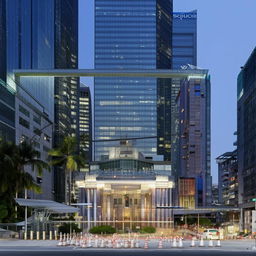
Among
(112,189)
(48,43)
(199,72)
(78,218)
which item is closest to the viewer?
(78,218)

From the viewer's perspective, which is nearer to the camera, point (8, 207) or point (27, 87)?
point (8, 207)

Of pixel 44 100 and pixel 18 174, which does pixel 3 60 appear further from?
pixel 18 174

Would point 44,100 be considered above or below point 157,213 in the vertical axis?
above

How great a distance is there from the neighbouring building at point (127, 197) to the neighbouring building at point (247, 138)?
26.6 meters

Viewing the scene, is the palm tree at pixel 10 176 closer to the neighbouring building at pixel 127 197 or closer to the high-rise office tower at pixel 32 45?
the neighbouring building at pixel 127 197

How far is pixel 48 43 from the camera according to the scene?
19012cm

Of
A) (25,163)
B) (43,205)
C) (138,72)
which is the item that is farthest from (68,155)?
(43,205)

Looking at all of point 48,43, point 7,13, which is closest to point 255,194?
point 7,13

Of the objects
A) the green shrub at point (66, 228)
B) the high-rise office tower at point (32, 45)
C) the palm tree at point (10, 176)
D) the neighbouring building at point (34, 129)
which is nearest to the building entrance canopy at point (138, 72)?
the neighbouring building at point (34, 129)

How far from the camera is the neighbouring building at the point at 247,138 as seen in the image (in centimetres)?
14025

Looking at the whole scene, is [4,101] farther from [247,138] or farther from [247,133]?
[247,138]

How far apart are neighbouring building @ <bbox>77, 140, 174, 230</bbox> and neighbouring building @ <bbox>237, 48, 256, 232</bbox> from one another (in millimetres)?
26565

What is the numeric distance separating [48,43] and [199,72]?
83.4 meters

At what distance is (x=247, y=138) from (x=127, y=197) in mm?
35910
